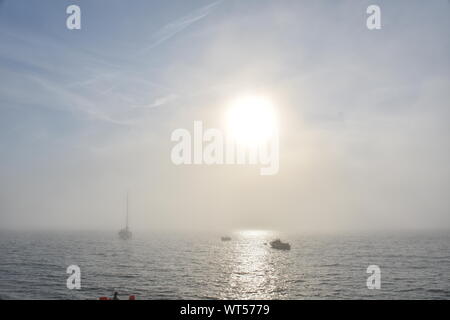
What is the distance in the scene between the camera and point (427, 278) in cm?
4341

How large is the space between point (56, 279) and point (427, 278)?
162 ft
